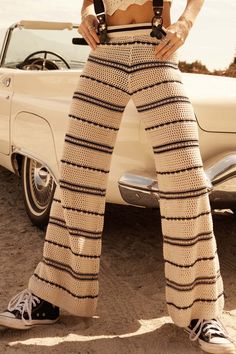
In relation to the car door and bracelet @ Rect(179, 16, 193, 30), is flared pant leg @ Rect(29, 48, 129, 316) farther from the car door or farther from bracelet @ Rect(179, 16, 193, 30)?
the car door

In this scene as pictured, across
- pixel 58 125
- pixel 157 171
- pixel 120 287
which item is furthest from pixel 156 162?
pixel 58 125

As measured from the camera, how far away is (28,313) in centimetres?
284

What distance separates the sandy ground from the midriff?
138cm

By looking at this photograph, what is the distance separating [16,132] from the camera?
14.2ft

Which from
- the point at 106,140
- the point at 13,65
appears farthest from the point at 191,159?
the point at 13,65

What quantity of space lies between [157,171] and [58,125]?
123 cm

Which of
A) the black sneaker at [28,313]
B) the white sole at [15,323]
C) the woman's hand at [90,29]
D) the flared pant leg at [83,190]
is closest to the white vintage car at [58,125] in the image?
the flared pant leg at [83,190]

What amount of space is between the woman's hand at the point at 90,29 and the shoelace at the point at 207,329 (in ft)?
4.15

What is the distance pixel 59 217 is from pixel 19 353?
61 cm

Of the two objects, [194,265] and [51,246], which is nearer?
[194,265]

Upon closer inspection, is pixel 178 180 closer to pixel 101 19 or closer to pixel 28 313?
pixel 101 19

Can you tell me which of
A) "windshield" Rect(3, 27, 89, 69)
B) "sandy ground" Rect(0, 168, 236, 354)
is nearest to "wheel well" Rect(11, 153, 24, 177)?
"sandy ground" Rect(0, 168, 236, 354)


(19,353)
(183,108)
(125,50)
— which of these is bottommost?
(19,353)

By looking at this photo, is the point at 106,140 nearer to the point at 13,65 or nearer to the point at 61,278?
the point at 61,278
